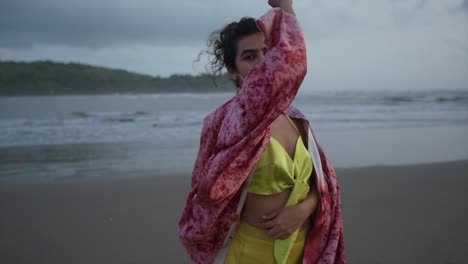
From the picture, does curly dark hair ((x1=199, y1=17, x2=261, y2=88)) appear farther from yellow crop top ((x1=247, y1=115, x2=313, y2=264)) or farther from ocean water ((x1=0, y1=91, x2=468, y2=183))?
ocean water ((x1=0, y1=91, x2=468, y2=183))

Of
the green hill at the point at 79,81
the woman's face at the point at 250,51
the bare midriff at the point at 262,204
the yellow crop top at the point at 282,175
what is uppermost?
the green hill at the point at 79,81

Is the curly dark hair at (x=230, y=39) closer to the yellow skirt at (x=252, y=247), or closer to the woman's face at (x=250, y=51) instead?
the woman's face at (x=250, y=51)

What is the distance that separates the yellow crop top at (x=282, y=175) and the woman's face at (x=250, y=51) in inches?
12.9

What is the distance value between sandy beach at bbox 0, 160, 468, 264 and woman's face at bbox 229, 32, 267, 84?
7.75 feet

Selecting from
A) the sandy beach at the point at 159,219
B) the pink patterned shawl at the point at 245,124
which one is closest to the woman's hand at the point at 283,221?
the pink patterned shawl at the point at 245,124

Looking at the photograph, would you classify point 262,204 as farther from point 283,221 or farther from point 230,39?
point 230,39

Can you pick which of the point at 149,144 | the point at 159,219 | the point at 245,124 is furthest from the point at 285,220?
the point at 149,144

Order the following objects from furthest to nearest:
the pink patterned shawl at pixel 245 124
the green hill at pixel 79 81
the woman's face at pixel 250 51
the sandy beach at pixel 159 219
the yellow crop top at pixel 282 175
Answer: the green hill at pixel 79 81 → the sandy beach at pixel 159 219 → the woman's face at pixel 250 51 → the yellow crop top at pixel 282 175 → the pink patterned shawl at pixel 245 124

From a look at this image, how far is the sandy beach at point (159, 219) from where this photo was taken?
3391mm

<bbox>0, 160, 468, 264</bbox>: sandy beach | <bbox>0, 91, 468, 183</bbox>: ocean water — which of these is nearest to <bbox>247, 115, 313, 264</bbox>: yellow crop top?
<bbox>0, 160, 468, 264</bbox>: sandy beach

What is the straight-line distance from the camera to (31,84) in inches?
1387

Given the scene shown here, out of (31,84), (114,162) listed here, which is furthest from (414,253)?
(31,84)

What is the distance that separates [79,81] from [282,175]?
137ft

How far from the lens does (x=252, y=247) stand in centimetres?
141
